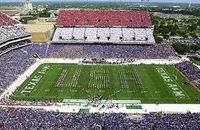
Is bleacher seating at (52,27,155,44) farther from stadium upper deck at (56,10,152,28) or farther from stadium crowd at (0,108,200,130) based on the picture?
stadium crowd at (0,108,200,130)

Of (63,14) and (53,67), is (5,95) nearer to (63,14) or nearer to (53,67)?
(53,67)

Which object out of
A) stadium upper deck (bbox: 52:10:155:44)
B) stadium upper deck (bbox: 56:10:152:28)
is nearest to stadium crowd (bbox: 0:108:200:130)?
stadium upper deck (bbox: 52:10:155:44)

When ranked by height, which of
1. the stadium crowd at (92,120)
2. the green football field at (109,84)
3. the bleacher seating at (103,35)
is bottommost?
the bleacher seating at (103,35)

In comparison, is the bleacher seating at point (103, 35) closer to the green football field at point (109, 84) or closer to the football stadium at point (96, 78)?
the football stadium at point (96, 78)

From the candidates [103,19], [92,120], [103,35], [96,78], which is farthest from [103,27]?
[92,120]

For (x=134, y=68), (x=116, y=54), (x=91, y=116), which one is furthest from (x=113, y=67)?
(x=91, y=116)

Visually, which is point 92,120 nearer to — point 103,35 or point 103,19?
point 103,35

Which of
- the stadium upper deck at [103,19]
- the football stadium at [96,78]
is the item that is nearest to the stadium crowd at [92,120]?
the football stadium at [96,78]
